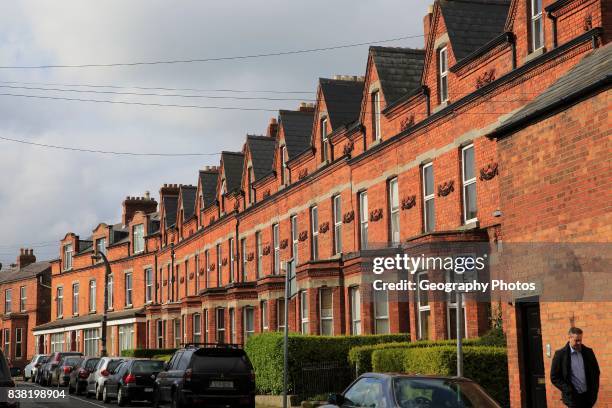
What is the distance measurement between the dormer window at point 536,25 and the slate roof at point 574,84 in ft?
13.6

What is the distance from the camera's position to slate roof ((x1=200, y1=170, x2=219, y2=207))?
53.0 m

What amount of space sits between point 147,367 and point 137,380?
632 millimetres

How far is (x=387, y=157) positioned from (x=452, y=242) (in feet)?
22.8

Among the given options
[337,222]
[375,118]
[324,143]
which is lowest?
[337,222]

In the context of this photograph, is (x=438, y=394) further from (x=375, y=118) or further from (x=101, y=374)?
(x=101, y=374)

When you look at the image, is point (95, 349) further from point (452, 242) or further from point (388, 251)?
point (452, 242)

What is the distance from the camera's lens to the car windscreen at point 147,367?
2847cm

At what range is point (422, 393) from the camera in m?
12.2

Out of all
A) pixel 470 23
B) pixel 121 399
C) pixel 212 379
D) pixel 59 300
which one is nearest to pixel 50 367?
pixel 121 399

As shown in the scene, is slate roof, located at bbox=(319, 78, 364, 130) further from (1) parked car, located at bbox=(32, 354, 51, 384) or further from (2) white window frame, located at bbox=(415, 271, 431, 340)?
(1) parked car, located at bbox=(32, 354, 51, 384)

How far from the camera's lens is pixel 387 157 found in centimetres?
2986

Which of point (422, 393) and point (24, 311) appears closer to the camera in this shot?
point (422, 393)

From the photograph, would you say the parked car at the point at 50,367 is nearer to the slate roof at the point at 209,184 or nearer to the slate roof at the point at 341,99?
the slate roof at the point at 209,184

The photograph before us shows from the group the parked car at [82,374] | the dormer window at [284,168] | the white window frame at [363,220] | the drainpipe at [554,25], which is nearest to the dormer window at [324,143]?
the dormer window at [284,168]
